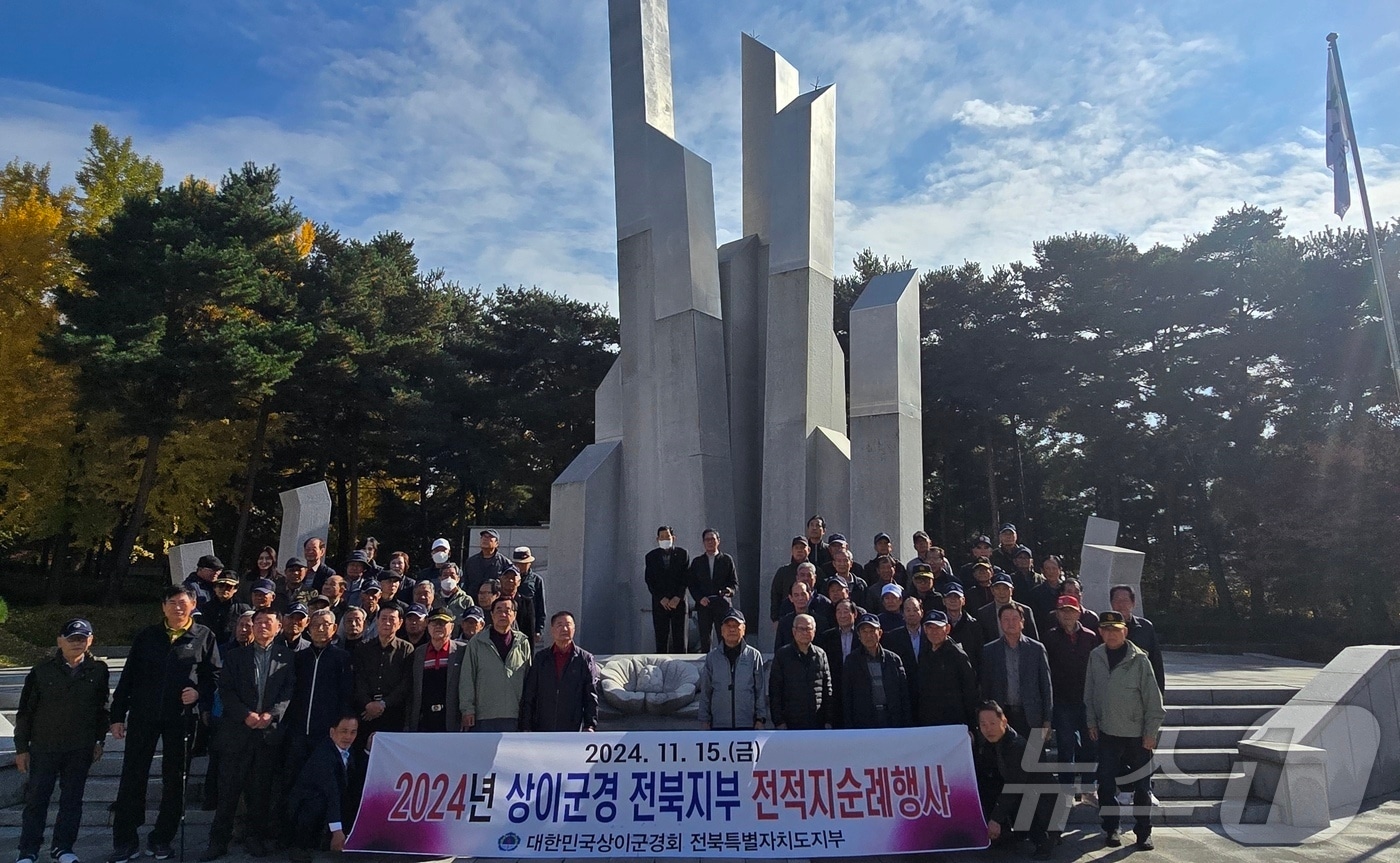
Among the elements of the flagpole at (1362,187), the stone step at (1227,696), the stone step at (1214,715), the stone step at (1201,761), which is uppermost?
the flagpole at (1362,187)

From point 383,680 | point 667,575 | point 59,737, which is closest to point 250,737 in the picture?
point 383,680

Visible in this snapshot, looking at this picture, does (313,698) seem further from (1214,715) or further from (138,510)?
(138,510)

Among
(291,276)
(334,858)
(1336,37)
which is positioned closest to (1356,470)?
(1336,37)

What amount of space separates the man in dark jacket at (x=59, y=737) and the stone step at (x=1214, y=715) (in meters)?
8.03

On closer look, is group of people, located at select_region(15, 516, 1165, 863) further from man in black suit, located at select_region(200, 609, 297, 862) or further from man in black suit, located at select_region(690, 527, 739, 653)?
man in black suit, located at select_region(690, 527, 739, 653)

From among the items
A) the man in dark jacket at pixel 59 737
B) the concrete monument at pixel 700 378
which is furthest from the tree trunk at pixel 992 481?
the man in dark jacket at pixel 59 737

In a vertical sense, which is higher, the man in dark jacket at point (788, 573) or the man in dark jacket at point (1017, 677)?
the man in dark jacket at point (788, 573)

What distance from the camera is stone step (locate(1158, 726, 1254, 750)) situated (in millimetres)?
7344

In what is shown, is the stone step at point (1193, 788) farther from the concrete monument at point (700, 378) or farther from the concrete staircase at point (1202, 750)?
the concrete monument at point (700, 378)

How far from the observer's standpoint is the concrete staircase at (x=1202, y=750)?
6.33m

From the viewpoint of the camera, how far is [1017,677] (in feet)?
19.0

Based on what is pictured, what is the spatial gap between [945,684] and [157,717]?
4.91m

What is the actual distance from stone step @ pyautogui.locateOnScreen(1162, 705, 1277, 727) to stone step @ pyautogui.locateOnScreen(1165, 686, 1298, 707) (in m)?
0.15

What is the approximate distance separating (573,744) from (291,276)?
79.0ft
